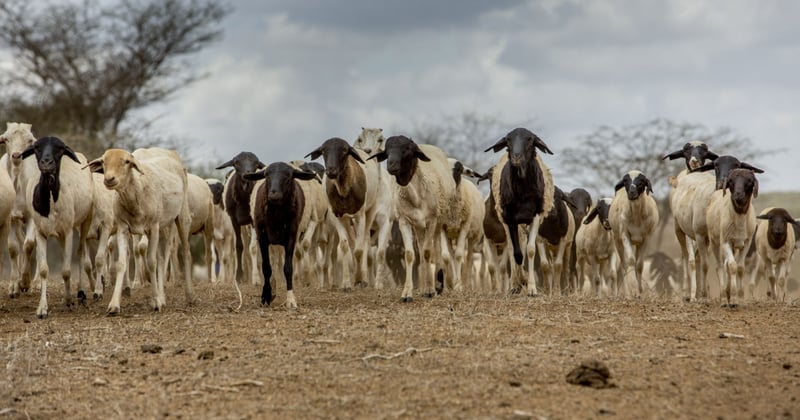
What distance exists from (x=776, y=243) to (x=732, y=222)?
11.2ft

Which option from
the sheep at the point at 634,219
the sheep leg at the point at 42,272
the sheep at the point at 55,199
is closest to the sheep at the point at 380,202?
the sheep at the point at 634,219

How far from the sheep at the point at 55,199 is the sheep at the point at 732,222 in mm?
8241

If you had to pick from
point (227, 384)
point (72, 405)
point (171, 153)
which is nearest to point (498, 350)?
point (227, 384)

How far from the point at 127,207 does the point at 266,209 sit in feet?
5.55

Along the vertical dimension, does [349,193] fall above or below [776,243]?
→ above

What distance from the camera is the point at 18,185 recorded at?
14.3 meters

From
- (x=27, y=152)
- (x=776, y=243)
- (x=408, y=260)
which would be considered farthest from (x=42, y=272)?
(x=776, y=243)

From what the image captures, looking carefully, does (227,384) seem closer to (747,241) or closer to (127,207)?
(127,207)

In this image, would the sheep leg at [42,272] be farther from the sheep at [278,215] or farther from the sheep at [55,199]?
the sheep at [278,215]

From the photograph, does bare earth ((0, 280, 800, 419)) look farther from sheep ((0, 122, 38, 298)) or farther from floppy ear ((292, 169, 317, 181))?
sheep ((0, 122, 38, 298))

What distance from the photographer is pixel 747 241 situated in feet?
47.5

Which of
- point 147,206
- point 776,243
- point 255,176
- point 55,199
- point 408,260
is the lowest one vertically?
point 408,260

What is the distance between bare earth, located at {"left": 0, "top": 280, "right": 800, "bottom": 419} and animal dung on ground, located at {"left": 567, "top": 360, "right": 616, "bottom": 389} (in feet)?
0.27

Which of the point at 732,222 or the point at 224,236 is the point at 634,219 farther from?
the point at 224,236
